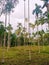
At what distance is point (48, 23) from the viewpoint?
22.3ft

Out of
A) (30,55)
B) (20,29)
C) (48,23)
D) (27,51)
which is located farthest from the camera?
(20,29)

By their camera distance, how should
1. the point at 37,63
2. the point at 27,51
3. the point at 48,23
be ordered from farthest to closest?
the point at 48,23 < the point at 27,51 < the point at 37,63

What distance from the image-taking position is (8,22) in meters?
6.64

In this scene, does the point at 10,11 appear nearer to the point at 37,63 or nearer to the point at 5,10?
the point at 5,10

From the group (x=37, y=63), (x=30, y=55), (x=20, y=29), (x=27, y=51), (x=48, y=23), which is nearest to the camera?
(x=37, y=63)

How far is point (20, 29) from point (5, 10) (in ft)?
5.55

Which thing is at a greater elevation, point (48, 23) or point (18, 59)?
point (48, 23)

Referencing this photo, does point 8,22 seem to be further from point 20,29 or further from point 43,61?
point 43,61

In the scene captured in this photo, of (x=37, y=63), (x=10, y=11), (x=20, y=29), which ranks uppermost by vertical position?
(x=10, y=11)

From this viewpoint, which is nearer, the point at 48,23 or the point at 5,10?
the point at 5,10

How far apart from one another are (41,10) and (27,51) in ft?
4.56

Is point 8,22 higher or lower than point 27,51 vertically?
higher

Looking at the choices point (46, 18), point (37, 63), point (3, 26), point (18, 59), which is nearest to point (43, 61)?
point (37, 63)

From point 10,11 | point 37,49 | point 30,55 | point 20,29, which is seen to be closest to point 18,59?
point 30,55
